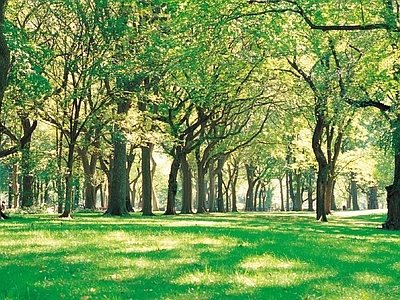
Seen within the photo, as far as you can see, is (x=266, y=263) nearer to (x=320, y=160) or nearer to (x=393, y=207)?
(x=393, y=207)

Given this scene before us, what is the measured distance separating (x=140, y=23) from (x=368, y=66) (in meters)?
12.2

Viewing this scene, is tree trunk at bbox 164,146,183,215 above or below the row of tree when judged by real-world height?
below

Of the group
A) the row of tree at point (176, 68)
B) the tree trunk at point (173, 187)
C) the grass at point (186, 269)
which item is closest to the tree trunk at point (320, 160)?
the row of tree at point (176, 68)

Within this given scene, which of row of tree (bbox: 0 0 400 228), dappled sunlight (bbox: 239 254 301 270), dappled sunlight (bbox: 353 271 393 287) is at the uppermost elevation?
row of tree (bbox: 0 0 400 228)

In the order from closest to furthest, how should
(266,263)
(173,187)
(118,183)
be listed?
(266,263) → (118,183) → (173,187)

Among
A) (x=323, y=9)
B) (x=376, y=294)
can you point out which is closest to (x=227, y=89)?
(x=323, y=9)

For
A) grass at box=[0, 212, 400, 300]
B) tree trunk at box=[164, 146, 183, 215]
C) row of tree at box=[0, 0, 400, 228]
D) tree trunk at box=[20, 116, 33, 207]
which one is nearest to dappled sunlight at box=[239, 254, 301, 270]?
grass at box=[0, 212, 400, 300]

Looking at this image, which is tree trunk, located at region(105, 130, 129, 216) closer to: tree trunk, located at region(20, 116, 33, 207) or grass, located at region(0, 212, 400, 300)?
tree trunk, located at region(20, 116, 33, 207)

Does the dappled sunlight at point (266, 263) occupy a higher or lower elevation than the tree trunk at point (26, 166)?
lower

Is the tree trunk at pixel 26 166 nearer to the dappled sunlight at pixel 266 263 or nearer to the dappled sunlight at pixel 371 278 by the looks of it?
the dappled sunlight at pixel 266 263

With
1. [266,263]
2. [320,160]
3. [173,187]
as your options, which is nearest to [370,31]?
[320,160]

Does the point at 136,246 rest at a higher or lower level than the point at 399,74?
lower

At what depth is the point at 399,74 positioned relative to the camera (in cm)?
2519

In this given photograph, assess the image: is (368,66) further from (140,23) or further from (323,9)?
(140,23)
